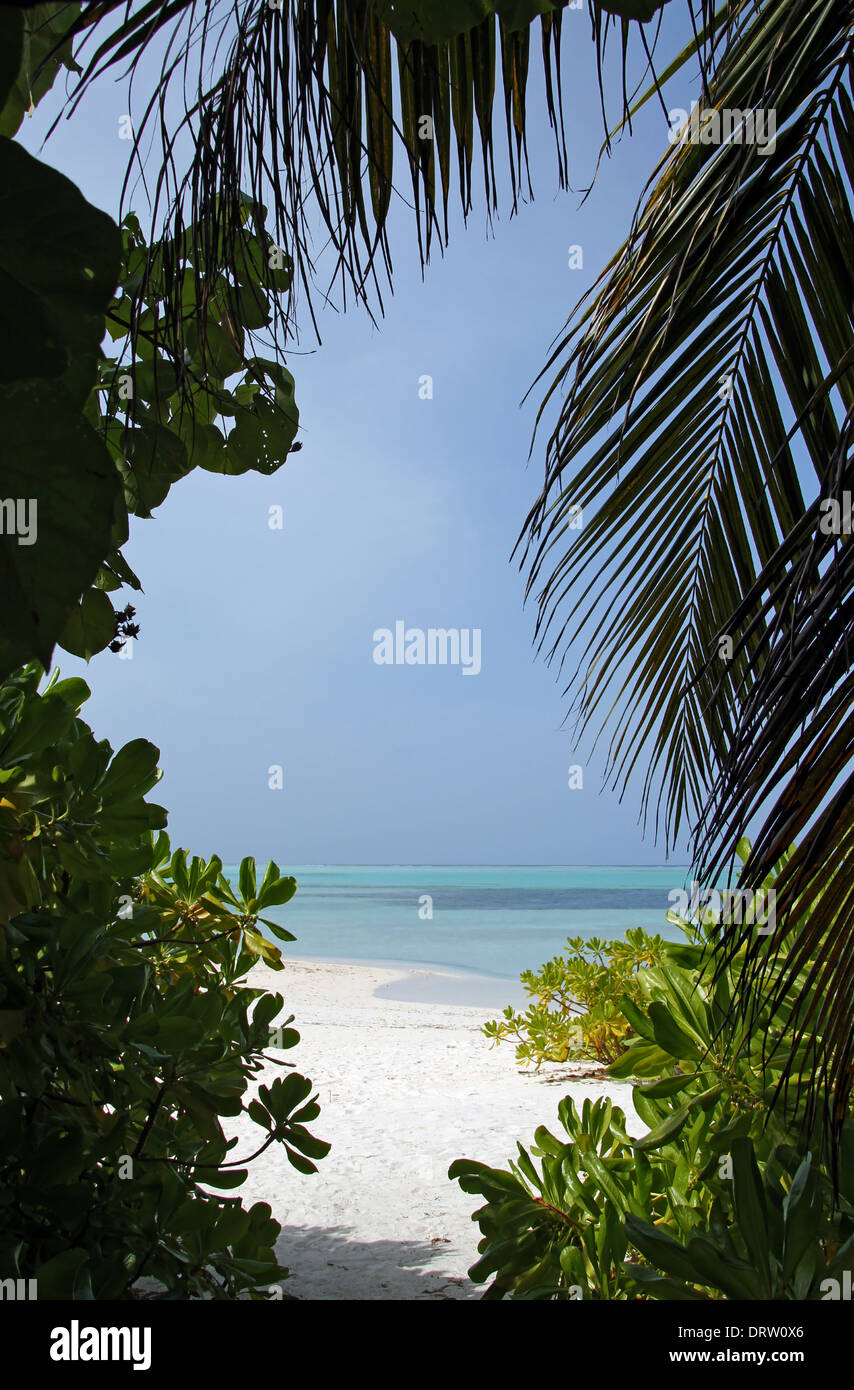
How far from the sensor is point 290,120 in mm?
844

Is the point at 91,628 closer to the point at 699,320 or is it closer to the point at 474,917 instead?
the point at 699,320

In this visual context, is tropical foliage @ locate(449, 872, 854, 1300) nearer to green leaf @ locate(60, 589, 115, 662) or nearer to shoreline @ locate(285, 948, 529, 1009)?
green leaf @ locate(60, 589, 115, 662)

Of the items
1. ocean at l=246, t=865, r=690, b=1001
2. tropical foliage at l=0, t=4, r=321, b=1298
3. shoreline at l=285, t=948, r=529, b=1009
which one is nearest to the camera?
tropical foliage at l=0, t=4, r=321, b=1298

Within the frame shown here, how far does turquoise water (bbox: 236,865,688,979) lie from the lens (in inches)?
805

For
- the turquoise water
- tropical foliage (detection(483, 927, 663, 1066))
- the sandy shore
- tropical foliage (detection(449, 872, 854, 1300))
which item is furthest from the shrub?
the turquoise water

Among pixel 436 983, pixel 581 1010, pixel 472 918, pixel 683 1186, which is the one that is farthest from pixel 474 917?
pixel 683 1186

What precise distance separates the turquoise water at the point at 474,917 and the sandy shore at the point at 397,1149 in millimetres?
5005

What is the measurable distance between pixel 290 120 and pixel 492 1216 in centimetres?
178

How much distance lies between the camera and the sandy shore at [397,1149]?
10.3ft

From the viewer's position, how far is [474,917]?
2842cm

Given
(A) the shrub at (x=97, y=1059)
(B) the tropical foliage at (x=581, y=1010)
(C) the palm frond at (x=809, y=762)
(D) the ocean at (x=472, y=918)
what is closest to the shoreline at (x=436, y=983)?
(D) the ocean at (x=472, y=918)

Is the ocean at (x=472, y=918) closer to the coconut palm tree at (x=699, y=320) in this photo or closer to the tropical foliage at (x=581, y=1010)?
the tropical foliage at (x=581, y=1010)

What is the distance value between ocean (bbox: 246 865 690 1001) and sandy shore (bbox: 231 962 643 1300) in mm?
4288

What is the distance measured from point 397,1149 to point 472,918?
24.1m
